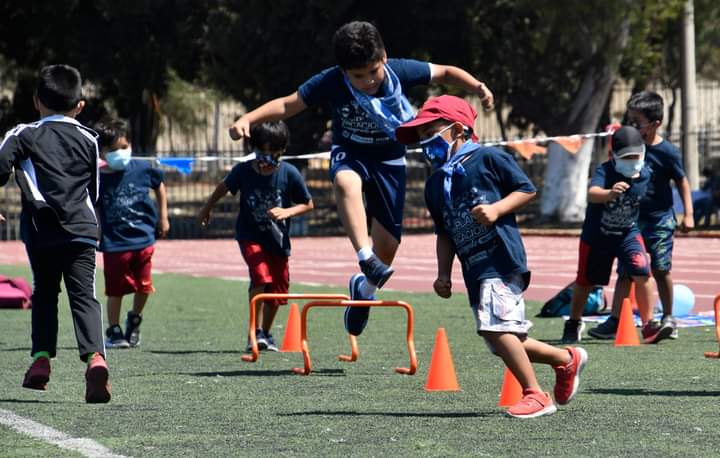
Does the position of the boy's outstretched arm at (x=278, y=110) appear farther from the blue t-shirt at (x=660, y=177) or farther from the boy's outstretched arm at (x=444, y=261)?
the blue t-shirt at (x=660, y=177)

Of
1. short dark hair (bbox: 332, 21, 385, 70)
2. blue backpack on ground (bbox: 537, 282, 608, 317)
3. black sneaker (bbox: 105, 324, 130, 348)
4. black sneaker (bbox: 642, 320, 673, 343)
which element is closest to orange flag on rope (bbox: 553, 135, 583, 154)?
blue backpack on ground (bbox: 537, 282, 608, 317)

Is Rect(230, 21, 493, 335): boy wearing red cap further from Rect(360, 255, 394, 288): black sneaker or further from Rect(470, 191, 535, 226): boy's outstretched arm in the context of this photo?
Rect(470, 191, 535, 226): boy's outstretched arm

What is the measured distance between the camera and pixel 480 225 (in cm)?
690

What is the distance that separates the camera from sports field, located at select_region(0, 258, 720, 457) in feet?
19.8

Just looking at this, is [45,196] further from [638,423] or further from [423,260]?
[423,260]

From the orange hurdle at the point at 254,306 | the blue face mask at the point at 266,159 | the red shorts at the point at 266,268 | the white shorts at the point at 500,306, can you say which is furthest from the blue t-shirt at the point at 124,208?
the white shorts at the point at 500,306

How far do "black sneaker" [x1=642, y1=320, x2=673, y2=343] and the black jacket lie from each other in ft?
15.4

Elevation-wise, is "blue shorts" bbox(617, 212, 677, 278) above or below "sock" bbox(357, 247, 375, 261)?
below

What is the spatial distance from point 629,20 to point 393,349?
22.0m

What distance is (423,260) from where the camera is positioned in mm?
23844

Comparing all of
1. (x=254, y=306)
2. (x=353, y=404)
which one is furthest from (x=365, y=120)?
(x=353, y=404)

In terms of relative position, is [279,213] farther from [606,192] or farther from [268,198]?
[606,192]

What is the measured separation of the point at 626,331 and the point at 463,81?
109 inches

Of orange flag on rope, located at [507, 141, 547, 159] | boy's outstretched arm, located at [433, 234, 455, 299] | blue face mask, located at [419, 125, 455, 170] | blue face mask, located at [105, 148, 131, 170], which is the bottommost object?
orange flag on rope, located at [507, 141, 547, 159]
